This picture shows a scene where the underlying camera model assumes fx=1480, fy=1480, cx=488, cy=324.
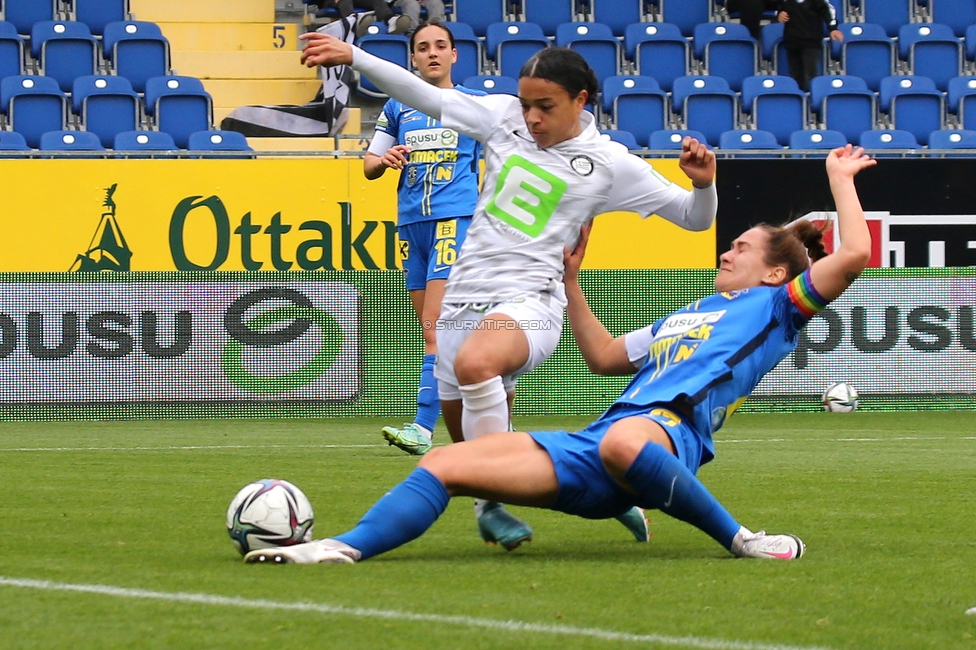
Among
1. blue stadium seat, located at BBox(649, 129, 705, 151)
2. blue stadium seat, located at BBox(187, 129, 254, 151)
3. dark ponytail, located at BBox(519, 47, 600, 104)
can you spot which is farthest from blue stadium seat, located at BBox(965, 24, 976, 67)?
dark ponytail, located at BBox(519, 47, 600, 104)

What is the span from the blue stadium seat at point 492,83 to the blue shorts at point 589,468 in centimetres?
1141

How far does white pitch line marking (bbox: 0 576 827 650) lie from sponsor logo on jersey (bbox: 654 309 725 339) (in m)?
1.66

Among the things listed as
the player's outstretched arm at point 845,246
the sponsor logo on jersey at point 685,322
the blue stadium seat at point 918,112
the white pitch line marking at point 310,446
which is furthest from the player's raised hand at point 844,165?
the blue stadium seat at point 918,112

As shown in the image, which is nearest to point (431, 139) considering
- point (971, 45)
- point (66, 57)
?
point (66, 57)

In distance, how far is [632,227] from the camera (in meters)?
13.5

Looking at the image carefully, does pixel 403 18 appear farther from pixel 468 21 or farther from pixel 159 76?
pixel 159 76

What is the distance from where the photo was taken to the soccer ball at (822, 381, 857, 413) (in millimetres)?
12688

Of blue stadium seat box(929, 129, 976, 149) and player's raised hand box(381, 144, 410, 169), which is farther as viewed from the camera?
blue stadium seat box(929, 129, 976, 149)

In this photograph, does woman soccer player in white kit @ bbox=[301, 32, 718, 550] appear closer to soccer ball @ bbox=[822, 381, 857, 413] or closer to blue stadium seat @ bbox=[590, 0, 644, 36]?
soccer ball @ bbox=[822, 381, 857, 413]

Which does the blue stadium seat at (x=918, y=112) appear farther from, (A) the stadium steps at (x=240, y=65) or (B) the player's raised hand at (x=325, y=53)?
(B) the player's raised hand at (x=325, y=53)

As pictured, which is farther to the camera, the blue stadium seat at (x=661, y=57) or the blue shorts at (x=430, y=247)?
the blue stadium seat at (x=661, y=57)

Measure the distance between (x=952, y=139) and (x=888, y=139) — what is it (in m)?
0.65

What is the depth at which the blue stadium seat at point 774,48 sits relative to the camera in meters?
17.3

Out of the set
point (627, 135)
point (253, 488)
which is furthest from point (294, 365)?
point (253, 488)
